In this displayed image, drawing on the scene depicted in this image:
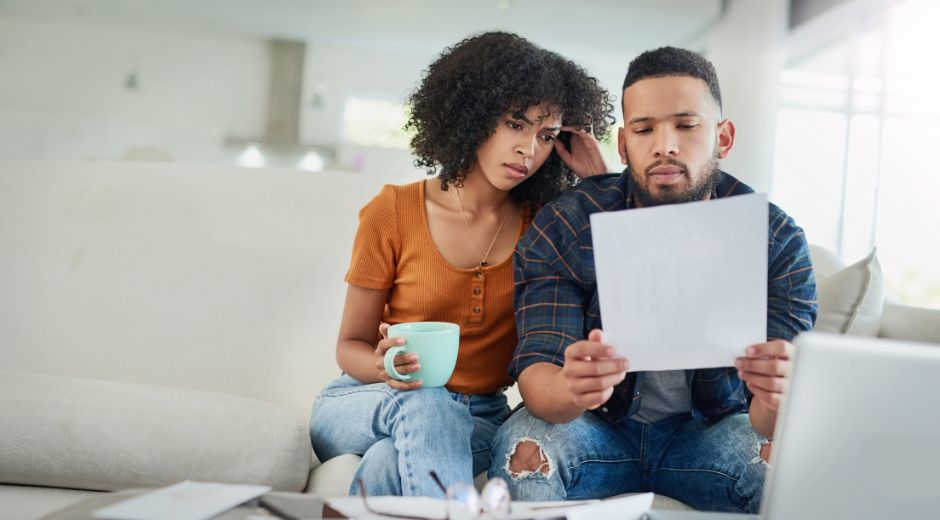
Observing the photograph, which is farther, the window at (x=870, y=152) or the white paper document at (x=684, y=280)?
the window at (x=870, y=152)

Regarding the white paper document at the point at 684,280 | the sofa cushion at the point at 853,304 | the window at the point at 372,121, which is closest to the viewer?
the white paper document at the point at 684,280

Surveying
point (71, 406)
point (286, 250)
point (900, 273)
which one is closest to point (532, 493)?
point (71, 406)

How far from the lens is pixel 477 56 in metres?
1.54

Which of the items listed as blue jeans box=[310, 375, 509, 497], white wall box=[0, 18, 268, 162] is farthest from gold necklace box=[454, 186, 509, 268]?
white wall box=[0, 18, 268, 162]

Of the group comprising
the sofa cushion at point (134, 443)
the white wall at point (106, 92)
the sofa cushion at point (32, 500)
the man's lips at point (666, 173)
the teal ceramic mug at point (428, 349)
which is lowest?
the sofa cushion at point (32, 500)

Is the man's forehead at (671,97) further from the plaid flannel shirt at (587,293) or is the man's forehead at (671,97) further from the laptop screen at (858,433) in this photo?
the laptop screen at (858,433)

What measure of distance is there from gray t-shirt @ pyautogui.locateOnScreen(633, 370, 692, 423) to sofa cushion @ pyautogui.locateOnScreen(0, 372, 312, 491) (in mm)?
542

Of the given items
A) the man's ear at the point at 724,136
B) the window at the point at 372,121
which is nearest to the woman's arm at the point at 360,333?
the man's ear at the point at 724,136

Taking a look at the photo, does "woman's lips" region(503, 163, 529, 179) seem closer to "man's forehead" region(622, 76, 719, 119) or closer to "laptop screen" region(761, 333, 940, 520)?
"man's forehead" region(622, 76, 719, 119)

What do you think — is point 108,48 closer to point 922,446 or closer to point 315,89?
point 315,89

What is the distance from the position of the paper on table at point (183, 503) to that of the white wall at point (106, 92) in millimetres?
3955

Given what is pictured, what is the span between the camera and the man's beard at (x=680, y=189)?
129cm

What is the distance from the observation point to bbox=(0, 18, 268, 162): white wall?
173 inches

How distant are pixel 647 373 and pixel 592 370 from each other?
30 cm
